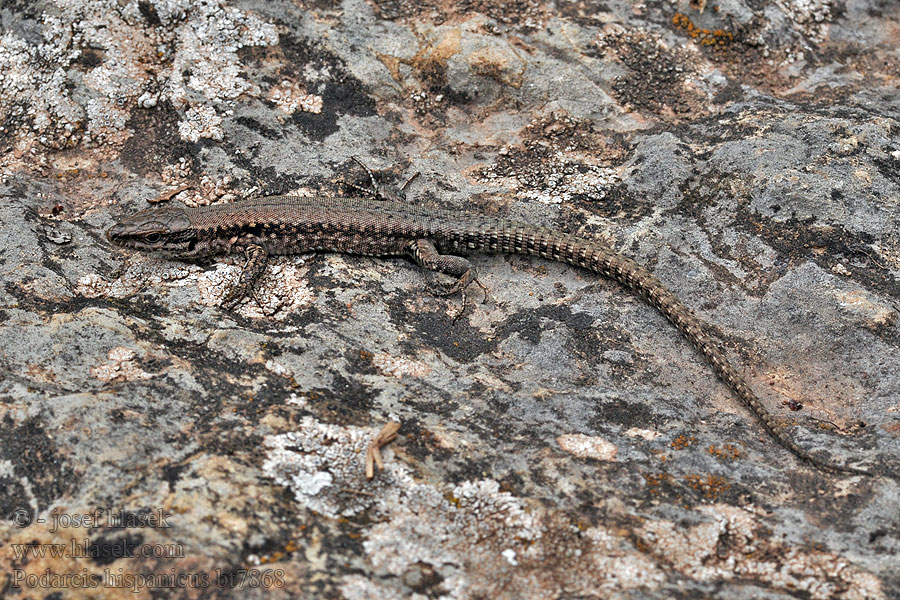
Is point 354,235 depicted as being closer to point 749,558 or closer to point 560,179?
point 560,179

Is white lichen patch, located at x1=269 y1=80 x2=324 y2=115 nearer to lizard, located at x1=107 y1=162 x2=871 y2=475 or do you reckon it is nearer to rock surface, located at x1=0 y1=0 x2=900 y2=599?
rock surface, located at x1=0 y1=0 x2=900 y2=599

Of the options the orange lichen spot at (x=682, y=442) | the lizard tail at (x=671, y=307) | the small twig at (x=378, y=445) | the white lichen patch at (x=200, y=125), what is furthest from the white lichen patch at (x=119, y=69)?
the orange lichen spot at (x=682, y=442)

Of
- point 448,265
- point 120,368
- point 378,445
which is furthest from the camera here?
point 448,265

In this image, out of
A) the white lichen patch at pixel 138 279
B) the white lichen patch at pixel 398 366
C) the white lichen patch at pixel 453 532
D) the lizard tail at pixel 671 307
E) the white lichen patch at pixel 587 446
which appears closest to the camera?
the white lichen patch at pixel 453 532

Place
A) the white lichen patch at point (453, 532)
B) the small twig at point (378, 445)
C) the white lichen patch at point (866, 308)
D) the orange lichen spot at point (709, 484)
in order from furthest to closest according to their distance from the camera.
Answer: the white lichen patch at point (866, 308)
the orange lichen spot at point (709, 484)
the small twig at point (378, 445)
the white lichen patch at point (453, 532)

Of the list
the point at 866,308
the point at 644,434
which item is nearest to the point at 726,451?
the point at 644,434

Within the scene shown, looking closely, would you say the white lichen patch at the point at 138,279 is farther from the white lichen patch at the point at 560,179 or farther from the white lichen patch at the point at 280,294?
the white lichen patch at the point at 560,179
